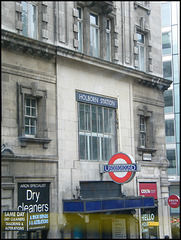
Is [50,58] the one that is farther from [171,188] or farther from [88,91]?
[171,188]

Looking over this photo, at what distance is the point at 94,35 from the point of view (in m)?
23.6

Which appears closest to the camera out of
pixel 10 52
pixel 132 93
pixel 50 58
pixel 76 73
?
pixel 10 52

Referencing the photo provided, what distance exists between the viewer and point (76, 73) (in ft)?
72.9

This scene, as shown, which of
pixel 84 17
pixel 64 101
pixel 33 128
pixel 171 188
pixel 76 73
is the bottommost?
pixel 171 188

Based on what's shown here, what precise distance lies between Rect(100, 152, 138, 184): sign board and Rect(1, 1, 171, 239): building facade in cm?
24

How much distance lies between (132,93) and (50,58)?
6.36 m

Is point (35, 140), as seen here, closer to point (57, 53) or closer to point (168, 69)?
point (57, 53)

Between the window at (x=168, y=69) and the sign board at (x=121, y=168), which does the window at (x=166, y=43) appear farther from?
the sign board at (x=121, y=168)

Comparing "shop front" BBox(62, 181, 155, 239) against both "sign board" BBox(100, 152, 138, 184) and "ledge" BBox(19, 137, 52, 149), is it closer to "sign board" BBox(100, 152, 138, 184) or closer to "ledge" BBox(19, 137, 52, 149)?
"sign board" BBox(100, 152, 138, 184)

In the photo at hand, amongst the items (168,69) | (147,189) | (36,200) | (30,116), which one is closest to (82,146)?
(30,116)

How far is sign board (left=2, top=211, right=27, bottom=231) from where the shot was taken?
54.5ft

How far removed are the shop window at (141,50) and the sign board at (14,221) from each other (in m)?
12.7

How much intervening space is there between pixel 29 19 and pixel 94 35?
170 inches

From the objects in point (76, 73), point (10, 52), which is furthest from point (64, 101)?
point (10, 52)
